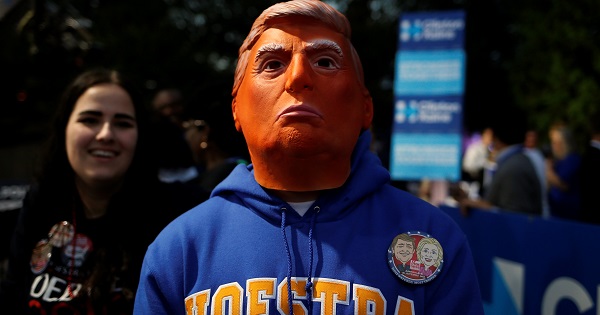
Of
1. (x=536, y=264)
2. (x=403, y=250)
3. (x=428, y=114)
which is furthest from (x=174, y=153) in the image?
(x=428, y=114)

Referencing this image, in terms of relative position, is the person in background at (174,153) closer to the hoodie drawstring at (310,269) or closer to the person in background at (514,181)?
the hoodie drawstring at (310,269)

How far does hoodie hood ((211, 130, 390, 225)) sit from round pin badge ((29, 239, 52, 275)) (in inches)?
36.7

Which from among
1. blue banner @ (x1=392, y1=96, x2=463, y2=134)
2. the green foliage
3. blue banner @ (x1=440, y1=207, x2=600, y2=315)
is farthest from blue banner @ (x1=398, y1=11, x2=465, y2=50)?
the green foliage

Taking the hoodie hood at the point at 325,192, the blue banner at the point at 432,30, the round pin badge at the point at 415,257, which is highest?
the blue banner at the point at 432,30

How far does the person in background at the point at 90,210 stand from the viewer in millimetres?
2455

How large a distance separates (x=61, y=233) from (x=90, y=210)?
0.17 metres

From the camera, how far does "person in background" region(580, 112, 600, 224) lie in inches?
191

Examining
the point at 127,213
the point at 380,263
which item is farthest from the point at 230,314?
the point at 127,213

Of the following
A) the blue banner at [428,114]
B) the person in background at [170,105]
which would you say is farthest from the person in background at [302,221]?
the blue banner at [428,114]

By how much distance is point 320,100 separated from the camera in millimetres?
1766

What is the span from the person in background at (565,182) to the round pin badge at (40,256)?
511 centimetres

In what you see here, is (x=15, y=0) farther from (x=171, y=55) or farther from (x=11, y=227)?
(x=171, y=55)

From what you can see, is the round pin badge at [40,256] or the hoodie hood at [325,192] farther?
the round pin badge at [40,256]

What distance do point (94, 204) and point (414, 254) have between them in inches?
59.5
